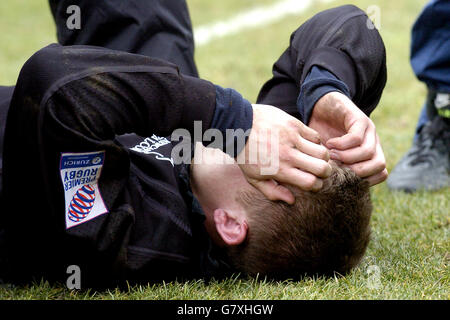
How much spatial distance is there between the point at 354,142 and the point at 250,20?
6827 mm

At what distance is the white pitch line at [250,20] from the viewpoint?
768 centimetres

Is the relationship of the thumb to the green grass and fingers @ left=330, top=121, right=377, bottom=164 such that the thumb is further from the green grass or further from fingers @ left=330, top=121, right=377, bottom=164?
the green grass

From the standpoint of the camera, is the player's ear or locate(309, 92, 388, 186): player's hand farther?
the player's ear

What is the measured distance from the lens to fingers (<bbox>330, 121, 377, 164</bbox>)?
1696 millimetres

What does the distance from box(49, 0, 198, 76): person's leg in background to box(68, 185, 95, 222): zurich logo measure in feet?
3.41

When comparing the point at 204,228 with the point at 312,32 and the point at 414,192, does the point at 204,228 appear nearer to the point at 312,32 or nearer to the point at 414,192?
the point at 312,32

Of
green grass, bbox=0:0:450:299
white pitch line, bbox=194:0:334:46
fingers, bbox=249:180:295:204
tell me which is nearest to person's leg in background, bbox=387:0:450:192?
green grass, bbox=0:0:450:299

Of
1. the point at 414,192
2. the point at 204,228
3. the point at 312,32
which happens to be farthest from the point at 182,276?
the point at 414,192

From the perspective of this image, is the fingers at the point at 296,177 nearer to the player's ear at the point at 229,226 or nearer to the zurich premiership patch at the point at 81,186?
the player's ear at the point at 229,226

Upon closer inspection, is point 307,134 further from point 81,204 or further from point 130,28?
point 130,28

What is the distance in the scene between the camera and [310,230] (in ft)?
5.61

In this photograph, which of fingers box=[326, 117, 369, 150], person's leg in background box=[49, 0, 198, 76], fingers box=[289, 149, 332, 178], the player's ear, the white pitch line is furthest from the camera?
the white pitch line

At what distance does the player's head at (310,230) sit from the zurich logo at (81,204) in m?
0.43
